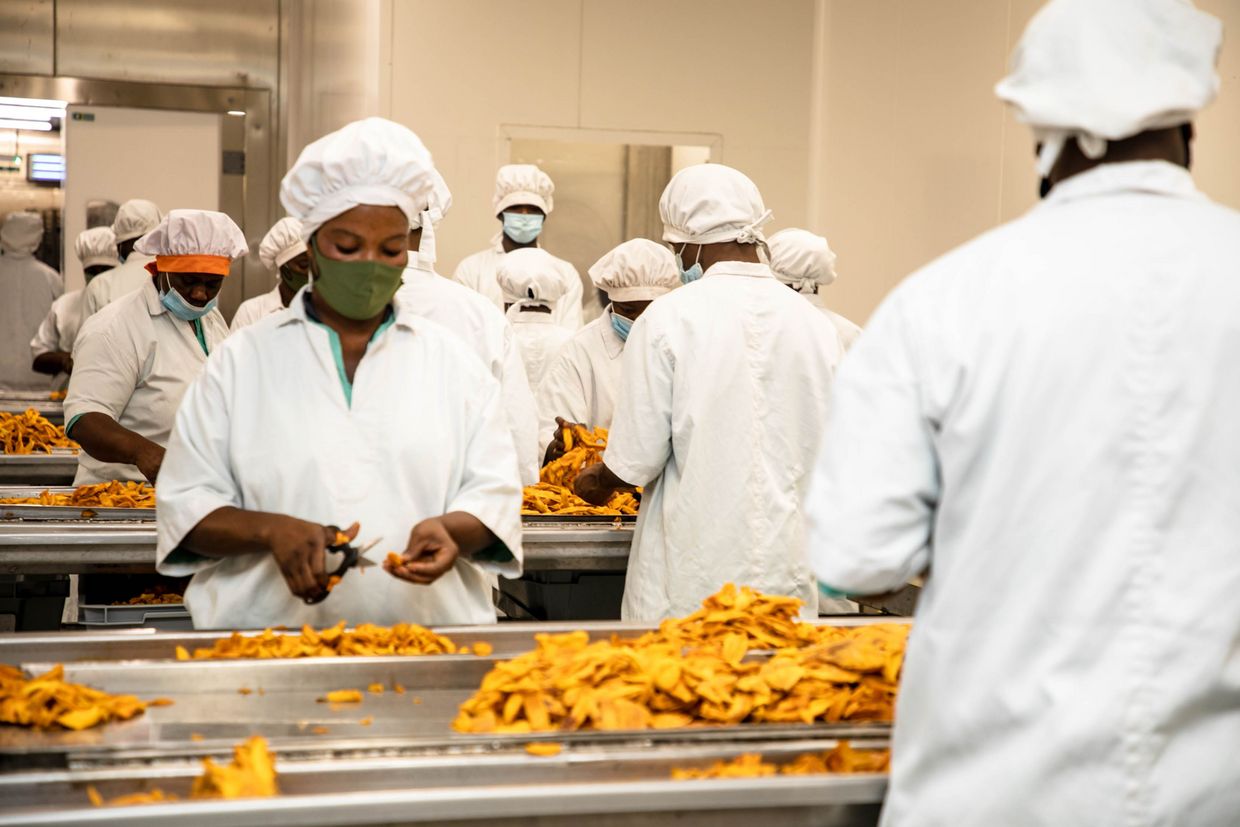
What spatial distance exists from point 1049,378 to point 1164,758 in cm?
44

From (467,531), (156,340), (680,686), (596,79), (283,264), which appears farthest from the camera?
(596,79)

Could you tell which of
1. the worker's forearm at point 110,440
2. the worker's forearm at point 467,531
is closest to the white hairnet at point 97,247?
the worker's forearm at point 110,440

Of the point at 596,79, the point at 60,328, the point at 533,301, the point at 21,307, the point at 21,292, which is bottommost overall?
the point at 60,328

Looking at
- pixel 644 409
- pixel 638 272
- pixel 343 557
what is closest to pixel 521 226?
pixel 638 272

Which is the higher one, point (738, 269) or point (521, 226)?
point (521, 226)

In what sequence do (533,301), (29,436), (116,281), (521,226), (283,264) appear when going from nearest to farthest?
1. (283,264)
2. (29,436)
3. (533,301)
4. (521,226)
5. (116,281)

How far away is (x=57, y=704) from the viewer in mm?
1856

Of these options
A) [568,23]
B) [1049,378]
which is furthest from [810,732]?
[568,23]

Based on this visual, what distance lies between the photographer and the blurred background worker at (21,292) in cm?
868

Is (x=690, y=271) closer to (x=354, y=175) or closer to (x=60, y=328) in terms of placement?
(x=354, y=175)

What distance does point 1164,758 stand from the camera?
1.48 metres

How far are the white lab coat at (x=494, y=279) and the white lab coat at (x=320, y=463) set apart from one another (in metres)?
4.68

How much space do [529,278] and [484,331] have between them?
2503 mm

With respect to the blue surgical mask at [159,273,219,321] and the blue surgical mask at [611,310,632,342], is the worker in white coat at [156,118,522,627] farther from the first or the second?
the blue surgical mask at [611,310,632,342]
